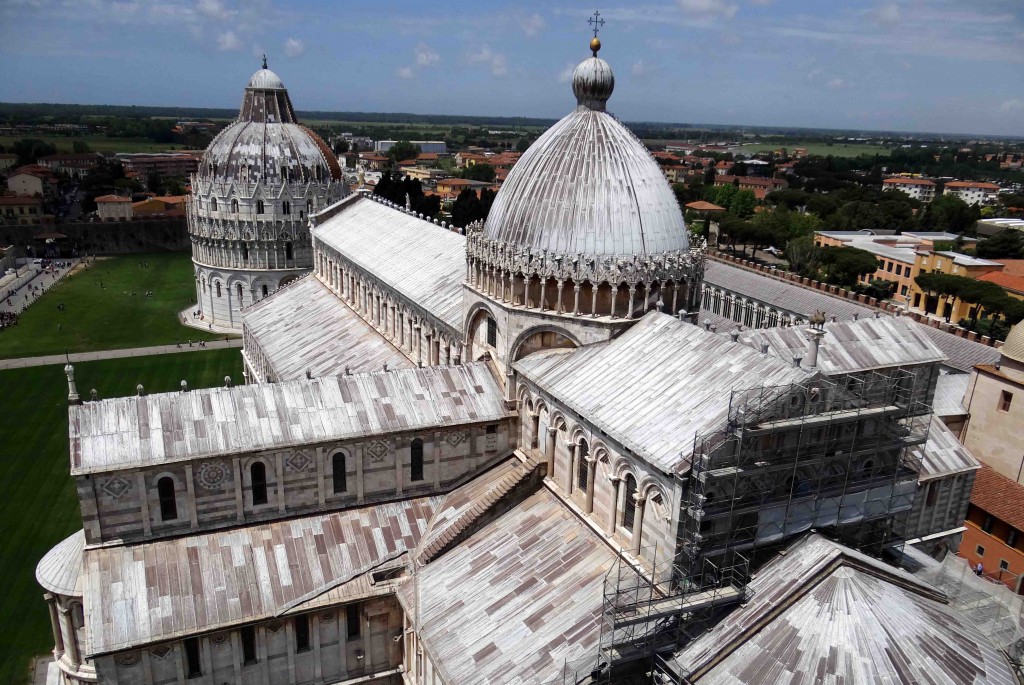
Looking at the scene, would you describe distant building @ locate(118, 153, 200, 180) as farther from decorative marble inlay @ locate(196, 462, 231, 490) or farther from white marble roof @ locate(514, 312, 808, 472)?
white marble roof @ locate(514, 312, 808, 472)

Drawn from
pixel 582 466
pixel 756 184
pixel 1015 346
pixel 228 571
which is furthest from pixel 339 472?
pixel 756 184

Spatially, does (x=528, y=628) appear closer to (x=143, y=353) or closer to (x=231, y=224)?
(x=143, y=353)

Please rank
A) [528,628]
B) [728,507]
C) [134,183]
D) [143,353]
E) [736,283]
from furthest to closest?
[134,183]
[736,283]
[143,353]
[528,628]
[728,507]

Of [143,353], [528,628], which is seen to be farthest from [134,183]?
[528,628]

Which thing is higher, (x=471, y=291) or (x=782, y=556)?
(x=471, y=291)

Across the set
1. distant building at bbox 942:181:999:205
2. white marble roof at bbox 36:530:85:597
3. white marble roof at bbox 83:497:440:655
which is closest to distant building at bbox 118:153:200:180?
white marble roof at bbox 36:530:85:597

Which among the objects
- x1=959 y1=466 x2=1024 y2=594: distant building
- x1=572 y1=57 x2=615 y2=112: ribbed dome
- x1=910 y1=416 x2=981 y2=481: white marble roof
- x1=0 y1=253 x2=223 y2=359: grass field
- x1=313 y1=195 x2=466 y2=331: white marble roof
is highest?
x1=572 y1=57 x2=615 y2=112: ribbed dome
